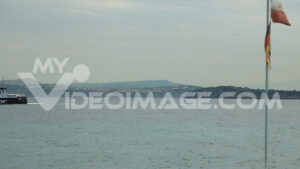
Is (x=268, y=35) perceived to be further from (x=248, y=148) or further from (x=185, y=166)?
(x=248, y=148)

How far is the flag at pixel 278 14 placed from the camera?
1480 cm

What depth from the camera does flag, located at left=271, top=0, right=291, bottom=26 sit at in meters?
14.8

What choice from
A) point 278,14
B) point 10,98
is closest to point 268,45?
point 278,14

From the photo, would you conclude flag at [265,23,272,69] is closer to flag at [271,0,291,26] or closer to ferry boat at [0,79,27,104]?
flag at [271,0,291,26]

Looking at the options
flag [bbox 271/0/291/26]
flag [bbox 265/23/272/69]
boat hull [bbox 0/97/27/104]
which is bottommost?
boat hull [bbox 0/97/27/104]

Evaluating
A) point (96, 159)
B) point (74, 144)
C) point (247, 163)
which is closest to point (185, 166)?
point (247, 163)

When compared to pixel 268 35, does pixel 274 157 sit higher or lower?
lower

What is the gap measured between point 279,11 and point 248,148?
2173 cm

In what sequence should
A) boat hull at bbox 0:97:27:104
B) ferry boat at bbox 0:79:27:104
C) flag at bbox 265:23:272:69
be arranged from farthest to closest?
boat hull at bbox 0:97:27:104 → ferry boat at bbox 0:79:27:104 → flag at bbox 265:23:272:69

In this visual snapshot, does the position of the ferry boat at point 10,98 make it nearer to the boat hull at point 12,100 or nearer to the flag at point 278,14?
the boat hull at point 12,100

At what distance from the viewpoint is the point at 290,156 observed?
96.8 feet

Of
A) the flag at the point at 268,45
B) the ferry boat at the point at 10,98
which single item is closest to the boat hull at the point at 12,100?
the ferry boat at the point at 10,98

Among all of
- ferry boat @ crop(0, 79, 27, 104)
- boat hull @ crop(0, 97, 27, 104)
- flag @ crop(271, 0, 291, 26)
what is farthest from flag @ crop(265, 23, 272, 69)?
boat hull @ crop(0, 97, 27, 104)

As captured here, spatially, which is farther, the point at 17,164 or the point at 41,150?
the point at 41,150
